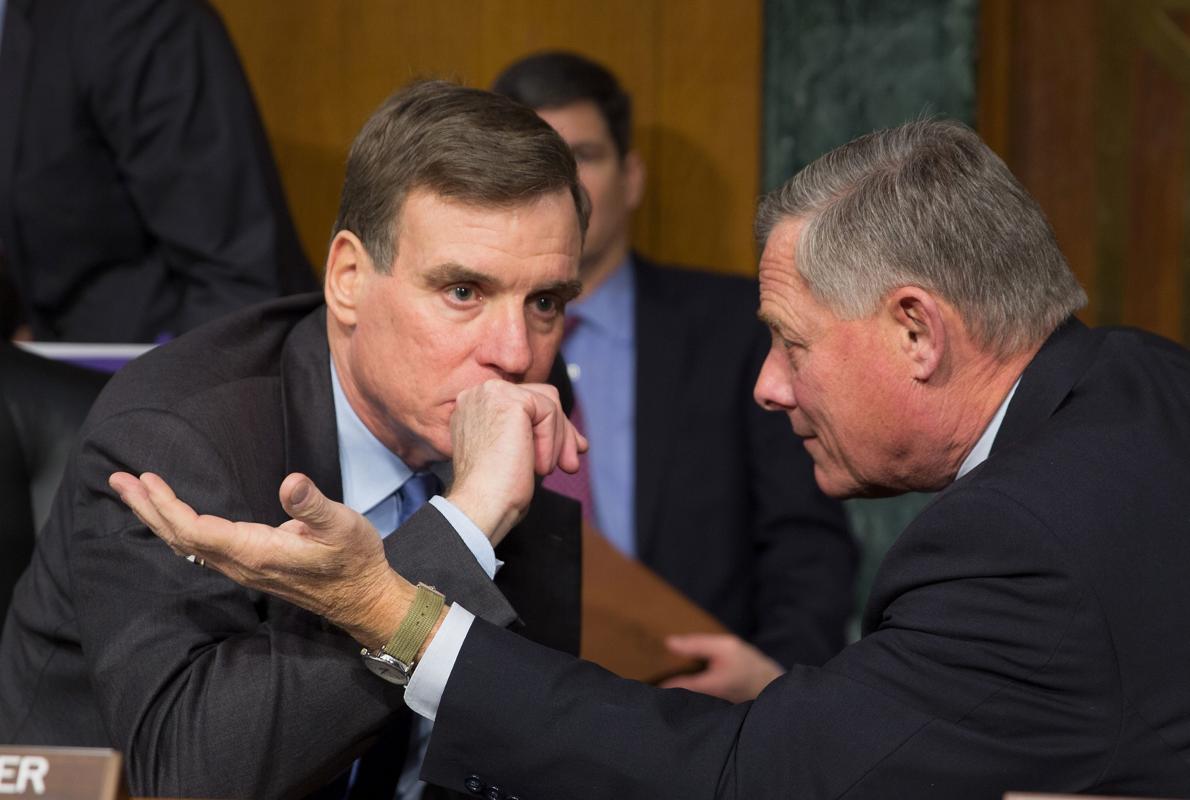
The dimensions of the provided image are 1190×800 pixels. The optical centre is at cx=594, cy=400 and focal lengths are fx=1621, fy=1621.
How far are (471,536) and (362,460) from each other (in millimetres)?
368

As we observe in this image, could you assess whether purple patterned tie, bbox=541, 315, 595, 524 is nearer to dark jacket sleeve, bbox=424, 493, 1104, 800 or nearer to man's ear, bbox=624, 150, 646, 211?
man's ear, bbox=624, 150, 646, 211

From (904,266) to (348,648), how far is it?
690mm

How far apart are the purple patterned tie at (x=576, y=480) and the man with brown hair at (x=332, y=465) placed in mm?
186

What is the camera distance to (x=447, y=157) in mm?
1812

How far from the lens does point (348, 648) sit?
5.16 feet

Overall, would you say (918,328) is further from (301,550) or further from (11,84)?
(11,84)

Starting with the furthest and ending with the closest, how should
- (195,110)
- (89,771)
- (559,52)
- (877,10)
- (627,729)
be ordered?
(877,10), (559,52), (195,110), (627,729), (89,771)

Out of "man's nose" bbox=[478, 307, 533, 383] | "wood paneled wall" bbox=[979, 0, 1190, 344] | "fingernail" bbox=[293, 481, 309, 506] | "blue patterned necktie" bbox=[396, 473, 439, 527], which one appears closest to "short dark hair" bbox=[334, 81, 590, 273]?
"man's nose" bbox=[478, 307, 533, 383]

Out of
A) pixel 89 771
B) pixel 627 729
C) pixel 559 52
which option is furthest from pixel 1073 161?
pixel 89 771

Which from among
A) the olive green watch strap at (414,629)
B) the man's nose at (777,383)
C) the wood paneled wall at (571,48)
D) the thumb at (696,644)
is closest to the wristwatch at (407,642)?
the olive green watch strap at (414,629)

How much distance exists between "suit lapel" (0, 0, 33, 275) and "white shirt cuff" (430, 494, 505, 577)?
5.42 feet

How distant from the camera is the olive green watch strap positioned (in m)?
1.51

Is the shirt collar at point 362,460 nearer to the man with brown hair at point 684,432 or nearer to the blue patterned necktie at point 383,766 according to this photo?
the blue patterned necktie at point 383,766

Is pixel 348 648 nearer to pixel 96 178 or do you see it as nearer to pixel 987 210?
pixel 987 210
